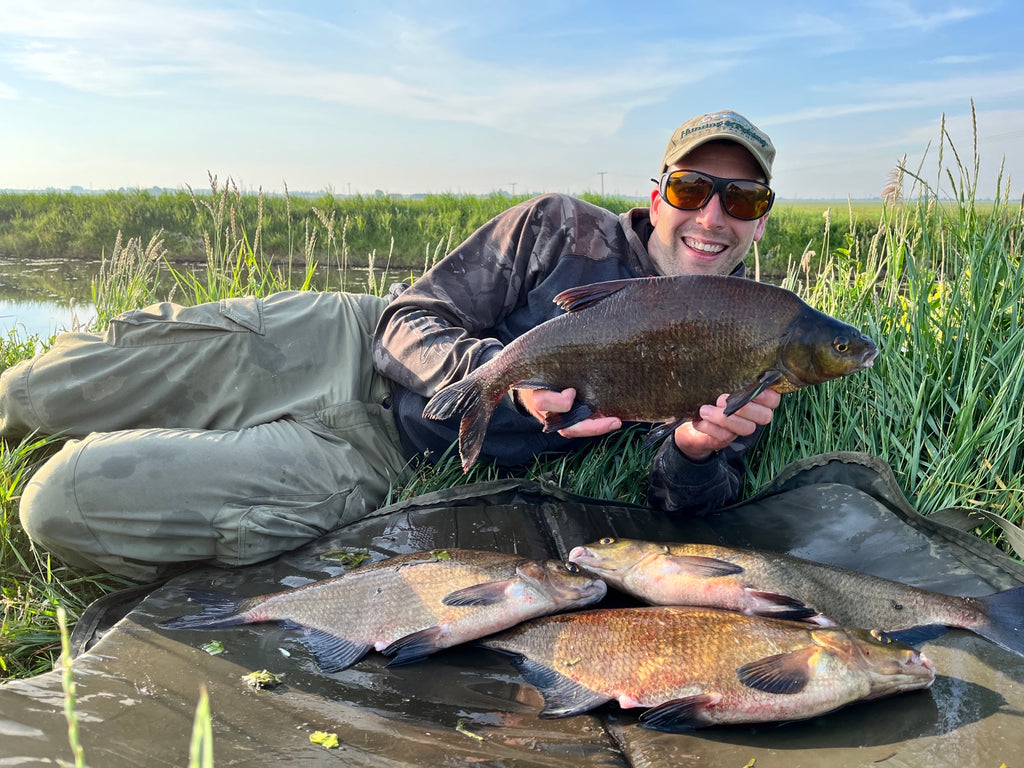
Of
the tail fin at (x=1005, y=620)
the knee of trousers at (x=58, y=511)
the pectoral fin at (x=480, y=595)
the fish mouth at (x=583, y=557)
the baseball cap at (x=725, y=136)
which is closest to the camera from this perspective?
the tail fin at (x=1005, y=620)

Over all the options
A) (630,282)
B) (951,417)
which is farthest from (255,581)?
(951,417)

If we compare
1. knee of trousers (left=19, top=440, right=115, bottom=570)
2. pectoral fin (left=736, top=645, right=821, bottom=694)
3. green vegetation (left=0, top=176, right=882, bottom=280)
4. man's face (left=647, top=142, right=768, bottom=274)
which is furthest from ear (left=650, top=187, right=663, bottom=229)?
green vegetation (left=0, top=176, right=882, bottom=280)

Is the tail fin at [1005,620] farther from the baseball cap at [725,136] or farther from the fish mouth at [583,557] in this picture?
the baseball cap at [725,136]

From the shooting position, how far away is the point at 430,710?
2.04 metres

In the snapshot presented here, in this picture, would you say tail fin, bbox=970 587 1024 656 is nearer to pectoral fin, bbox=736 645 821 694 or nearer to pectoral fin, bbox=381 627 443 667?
pectoral fin, bbox=736 645 821 694

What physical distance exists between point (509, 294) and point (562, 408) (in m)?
1.17

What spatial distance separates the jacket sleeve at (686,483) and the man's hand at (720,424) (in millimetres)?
94

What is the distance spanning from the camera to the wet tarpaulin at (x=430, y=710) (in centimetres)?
181

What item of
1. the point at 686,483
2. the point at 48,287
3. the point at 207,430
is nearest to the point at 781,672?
the point at 686,483

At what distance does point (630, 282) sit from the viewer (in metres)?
2.37

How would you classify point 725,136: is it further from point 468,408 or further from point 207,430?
point 207,430

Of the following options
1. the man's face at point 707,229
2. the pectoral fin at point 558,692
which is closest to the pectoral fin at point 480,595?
the pectoral fin at point 558,692

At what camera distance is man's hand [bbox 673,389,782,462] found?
248cm

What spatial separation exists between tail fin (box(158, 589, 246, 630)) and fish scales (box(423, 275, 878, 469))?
0.93m
